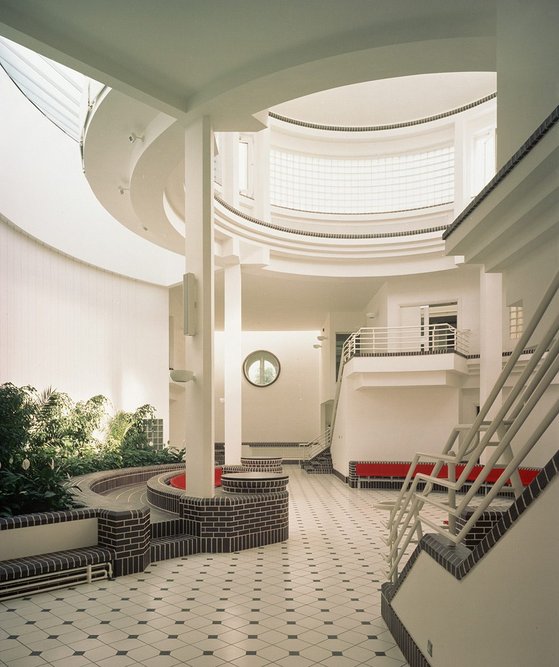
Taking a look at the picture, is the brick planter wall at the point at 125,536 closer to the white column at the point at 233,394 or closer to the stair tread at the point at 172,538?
the stair tread at the point at 172,538

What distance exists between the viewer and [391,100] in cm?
1845

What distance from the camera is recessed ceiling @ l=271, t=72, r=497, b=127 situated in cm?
1753

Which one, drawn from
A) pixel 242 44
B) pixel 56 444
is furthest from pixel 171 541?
pixel 56 444

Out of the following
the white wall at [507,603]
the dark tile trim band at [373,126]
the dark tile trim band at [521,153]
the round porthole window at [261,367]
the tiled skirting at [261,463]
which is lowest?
the tiled skirting at [261,463]

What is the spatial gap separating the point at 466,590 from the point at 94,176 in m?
10.3

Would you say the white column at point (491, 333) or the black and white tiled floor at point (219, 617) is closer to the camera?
the black and white tiled floor at point (219, 617)

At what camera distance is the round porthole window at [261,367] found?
32.6 meters

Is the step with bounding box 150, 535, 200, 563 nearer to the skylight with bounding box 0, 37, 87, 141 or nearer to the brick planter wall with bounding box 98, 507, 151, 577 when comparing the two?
the brick planter wall with bounding box 98, 507, 151, 577

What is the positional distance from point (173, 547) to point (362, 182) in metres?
14.9

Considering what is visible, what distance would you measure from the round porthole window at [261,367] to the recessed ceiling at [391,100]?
1553 centimetres

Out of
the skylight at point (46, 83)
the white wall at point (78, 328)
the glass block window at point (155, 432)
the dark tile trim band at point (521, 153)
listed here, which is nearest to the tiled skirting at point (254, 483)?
the white wall at point (78, 328)

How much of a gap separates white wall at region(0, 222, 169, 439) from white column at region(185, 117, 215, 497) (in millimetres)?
5340

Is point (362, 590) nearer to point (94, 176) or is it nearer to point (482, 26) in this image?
point (482, 26)

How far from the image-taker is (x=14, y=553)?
7.16 m
